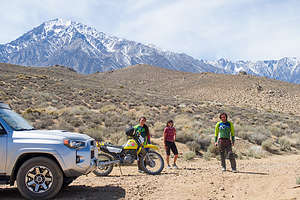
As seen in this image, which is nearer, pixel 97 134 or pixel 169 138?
pixel 169 138

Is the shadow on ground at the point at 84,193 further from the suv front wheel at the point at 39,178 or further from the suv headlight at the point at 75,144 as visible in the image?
the suv headlight at the point at 75,144

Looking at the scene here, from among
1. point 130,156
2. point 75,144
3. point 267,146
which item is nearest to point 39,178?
point 75,144

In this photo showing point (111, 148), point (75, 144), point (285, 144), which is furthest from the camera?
point (285, 144)

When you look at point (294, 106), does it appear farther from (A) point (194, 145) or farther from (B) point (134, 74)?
(B) point (134, 74)

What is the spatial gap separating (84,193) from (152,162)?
114 inches

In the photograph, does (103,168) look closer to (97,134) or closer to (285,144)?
(97,134)

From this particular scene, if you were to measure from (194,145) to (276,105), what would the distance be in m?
47.4

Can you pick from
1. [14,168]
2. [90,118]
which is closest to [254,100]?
[90,118]

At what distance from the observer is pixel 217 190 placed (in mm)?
6777

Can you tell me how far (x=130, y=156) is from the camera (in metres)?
8.45

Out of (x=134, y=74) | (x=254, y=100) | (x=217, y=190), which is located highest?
(x=134, y=74)

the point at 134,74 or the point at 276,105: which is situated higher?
the point at 134,74

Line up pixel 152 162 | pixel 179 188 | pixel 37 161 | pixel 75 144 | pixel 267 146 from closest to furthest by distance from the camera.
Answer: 1. pixel 37 161
2. pixel 75 144
3. pixel 179 188
4. pixel 152 162
5. pixel 267 146

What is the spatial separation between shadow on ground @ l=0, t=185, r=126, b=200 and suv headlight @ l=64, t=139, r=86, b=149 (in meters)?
1.11
